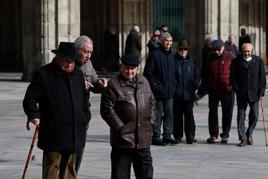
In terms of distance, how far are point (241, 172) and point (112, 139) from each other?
3.48 metres

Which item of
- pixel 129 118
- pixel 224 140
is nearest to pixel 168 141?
pixel 224 140

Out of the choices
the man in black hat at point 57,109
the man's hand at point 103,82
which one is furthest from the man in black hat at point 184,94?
the man in black hat at point 57,109

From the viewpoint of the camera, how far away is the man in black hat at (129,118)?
1066 cm

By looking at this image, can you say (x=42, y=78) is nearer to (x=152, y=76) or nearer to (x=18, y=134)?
(x=152, y=76)

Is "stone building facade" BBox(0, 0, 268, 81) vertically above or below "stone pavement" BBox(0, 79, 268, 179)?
above

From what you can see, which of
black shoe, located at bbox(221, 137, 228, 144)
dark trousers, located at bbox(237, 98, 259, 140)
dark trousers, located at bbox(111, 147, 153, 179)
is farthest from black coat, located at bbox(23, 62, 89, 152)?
black shoe, located at bbox(221, 137, 228, 144)

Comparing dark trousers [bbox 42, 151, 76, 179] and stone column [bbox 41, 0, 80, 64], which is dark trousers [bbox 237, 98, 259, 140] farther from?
stone column [bbox 41, 0, 80, 64]

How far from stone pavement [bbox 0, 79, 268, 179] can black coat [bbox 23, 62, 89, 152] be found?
2.86 m

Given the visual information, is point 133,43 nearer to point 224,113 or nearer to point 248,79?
point 224,113

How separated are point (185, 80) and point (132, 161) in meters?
6.45

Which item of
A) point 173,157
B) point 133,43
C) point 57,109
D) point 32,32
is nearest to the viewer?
point 57,109

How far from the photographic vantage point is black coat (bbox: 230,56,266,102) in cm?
1686

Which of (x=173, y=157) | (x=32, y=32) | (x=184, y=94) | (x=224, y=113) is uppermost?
(x=32, y=32)

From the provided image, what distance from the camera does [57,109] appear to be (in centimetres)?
1040
